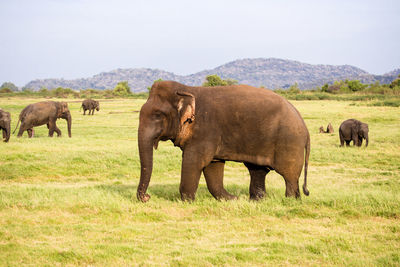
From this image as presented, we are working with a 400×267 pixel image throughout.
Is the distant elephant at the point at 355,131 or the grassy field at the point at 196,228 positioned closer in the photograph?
the grassy field at the point at 196,228

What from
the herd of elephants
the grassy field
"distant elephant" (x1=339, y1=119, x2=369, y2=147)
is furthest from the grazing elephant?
"distant elephant" (x1=339, y1=119, x2=369, y2=147)

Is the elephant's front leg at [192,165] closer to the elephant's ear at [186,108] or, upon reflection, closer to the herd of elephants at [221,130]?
the herd of elephants at [221,130]

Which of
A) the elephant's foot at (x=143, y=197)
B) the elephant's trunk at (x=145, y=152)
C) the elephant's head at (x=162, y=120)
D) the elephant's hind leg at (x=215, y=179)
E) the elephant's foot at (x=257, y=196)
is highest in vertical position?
the elephant's head at (x=162, y=120)

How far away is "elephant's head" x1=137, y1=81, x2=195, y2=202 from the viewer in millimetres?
9367

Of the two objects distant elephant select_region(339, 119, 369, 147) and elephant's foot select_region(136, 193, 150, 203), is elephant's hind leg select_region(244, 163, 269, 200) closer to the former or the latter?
elephant's foot select_region(136, 193, 150, 203)

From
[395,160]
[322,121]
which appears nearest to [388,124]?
[322,121]

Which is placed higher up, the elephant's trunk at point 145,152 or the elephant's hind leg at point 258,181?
the elephant's trunk at point 145,152

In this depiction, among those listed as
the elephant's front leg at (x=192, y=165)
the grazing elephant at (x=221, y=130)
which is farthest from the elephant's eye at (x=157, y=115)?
the elephant's front leg at (x=192, y=165)

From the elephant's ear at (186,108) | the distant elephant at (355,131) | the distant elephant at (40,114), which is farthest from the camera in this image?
the distant elephant at (40,114)

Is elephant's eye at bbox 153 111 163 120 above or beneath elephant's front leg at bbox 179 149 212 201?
above

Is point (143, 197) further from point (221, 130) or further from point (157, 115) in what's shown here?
point (221, 130)

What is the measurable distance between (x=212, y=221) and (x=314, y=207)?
7.19ft

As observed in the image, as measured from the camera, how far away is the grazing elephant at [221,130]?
9328mm

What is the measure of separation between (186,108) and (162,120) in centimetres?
60
